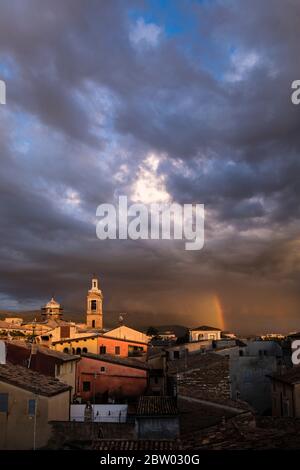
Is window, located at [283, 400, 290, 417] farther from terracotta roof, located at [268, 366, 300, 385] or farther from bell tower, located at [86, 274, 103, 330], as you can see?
bell tower, located at [86, 274, 103, 330]

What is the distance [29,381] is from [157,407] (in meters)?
7.94

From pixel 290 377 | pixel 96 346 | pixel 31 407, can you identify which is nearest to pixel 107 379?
pixel 96 346

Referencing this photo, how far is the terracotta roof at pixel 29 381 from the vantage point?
26.8 metres

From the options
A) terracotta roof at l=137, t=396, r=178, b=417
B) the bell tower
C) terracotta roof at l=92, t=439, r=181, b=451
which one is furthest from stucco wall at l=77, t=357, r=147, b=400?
the bell tower

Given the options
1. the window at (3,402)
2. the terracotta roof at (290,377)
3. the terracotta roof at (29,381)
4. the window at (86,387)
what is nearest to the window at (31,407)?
the terracotta roof at (29,381)

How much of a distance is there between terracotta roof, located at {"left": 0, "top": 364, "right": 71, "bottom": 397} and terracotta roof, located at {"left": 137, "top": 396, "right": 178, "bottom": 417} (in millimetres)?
5020

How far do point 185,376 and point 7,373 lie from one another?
1227 centimetres

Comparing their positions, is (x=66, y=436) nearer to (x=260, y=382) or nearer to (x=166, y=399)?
(x=166, y=399)

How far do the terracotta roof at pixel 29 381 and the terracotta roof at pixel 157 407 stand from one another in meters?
5.02

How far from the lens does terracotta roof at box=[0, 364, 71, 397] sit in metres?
→ 26.8

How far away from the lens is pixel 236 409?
97.2 ft

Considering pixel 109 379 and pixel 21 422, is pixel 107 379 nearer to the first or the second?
pixel 109 379
